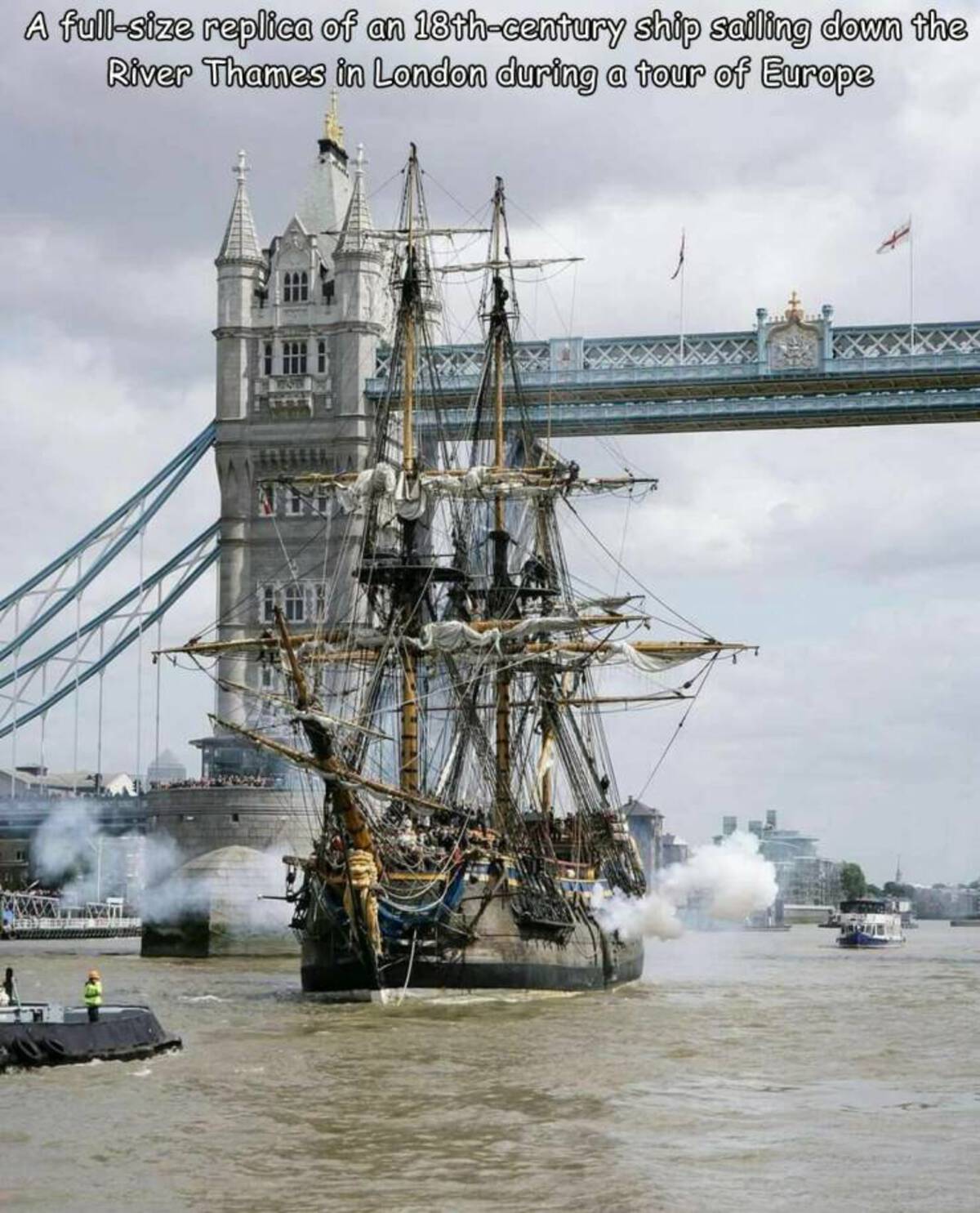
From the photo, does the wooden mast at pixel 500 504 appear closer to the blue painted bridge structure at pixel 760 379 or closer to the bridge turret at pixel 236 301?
the blue painted bridge structure at pixel 760 379

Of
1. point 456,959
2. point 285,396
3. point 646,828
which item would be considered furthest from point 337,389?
point 646,828

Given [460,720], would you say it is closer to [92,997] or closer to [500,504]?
[500,504]

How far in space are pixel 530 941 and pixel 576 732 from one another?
17368 millimetres

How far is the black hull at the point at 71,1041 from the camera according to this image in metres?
37.4

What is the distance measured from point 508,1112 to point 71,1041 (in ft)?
27.8

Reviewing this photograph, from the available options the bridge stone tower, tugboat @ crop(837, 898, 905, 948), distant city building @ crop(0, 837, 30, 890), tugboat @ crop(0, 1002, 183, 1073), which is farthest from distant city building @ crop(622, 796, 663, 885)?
tugboat @ crop(0, 1002, 183, 1073)

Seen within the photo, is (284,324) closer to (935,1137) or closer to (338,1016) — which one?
(338,1016)

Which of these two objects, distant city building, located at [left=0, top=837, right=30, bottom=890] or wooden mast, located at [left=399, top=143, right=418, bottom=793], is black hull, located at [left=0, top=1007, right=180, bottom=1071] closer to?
wooden mast, located at [left=399, top=143, right=418, bottom=793]

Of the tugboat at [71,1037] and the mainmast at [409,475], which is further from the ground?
the mainmast at [409,475]

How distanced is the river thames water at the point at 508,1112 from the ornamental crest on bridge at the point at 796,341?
115 feet

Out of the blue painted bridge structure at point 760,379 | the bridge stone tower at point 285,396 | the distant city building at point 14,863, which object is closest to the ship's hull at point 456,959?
the blue painted bridge structure at point 760,379

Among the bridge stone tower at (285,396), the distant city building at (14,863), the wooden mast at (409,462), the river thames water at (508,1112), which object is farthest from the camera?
the distant city building at (14,863)

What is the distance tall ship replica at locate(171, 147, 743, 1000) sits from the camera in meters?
55.3

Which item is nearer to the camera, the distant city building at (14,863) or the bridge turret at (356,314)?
the bridge turret at (356,314)
